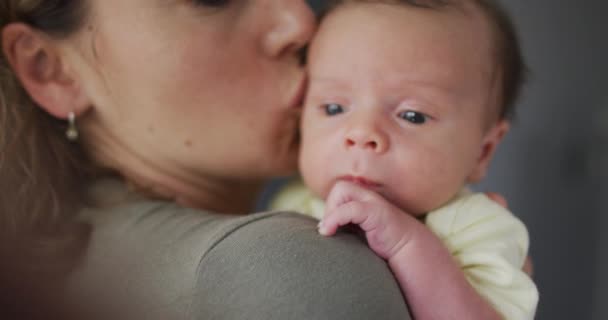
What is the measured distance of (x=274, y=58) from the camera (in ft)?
4.05

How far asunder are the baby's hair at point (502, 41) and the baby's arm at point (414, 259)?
0.39 m

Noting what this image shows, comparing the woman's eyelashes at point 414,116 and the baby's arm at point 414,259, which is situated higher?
the woman's eyelashes at point 414,116

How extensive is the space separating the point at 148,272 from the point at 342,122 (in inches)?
15.7

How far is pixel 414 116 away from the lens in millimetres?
1087

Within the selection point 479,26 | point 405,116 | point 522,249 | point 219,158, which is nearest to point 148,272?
point 219,158

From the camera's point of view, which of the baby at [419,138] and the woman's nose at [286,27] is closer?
the baby at [419,138]

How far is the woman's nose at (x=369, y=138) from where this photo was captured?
1037 mm

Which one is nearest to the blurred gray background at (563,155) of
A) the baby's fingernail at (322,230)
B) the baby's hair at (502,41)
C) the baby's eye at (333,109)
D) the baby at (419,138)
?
the baby's hair at (502,41)

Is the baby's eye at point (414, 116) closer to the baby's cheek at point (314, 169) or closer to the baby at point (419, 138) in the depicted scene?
the baby at point (419, 138)

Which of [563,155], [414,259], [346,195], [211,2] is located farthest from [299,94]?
[563,155]

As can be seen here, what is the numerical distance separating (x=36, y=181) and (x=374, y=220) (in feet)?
2.02

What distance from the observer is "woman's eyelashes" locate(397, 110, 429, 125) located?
1086 mm

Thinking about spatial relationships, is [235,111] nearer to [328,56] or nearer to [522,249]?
[328,56]

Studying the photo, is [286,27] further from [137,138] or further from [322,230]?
[322,230]
